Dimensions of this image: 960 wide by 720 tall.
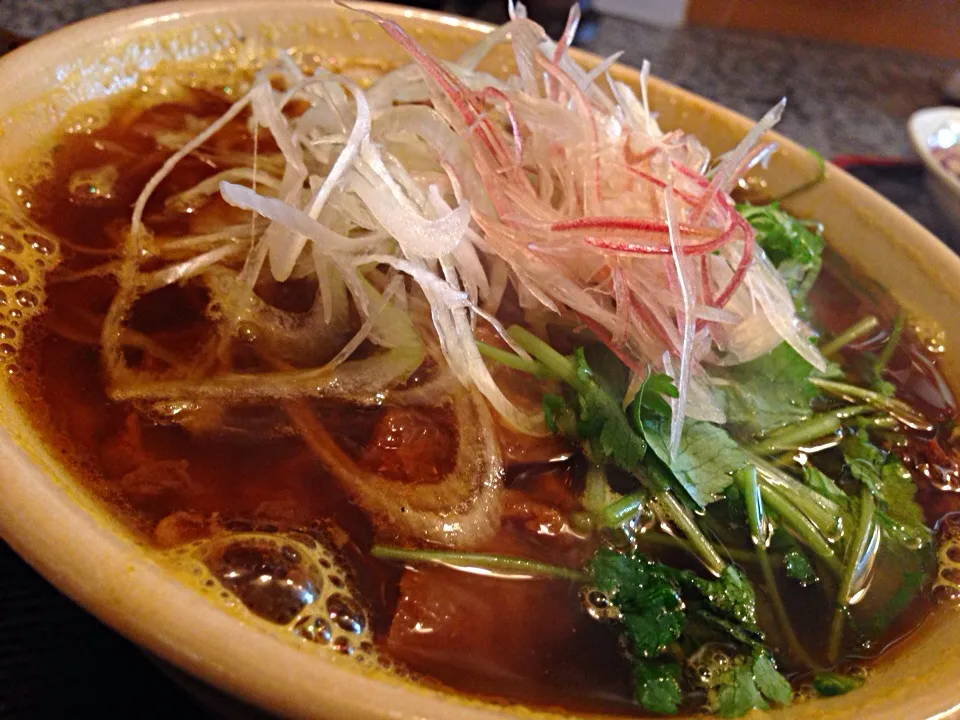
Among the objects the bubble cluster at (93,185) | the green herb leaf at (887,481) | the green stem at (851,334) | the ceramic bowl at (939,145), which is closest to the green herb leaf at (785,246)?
the green stem at (851,334)

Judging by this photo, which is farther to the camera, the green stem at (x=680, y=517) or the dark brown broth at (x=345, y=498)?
the green stem at (x=680, y=517)

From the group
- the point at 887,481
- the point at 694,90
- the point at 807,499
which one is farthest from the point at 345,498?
the point at 694,90

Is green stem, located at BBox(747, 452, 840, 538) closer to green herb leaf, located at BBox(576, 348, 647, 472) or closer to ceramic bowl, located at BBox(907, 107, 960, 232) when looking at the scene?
green herb leaf, located at BBox(576, 348, 647, 472)

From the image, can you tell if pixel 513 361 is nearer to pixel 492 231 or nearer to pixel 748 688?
pixel 492 231

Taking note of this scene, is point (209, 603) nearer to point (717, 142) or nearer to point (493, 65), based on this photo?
point (493, 65)

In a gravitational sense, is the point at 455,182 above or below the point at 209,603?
above

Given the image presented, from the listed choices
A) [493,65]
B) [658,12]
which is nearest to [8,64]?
[493,65]

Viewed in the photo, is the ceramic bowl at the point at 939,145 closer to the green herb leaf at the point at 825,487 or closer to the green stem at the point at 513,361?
the green herb leaf at the point at 825,487
